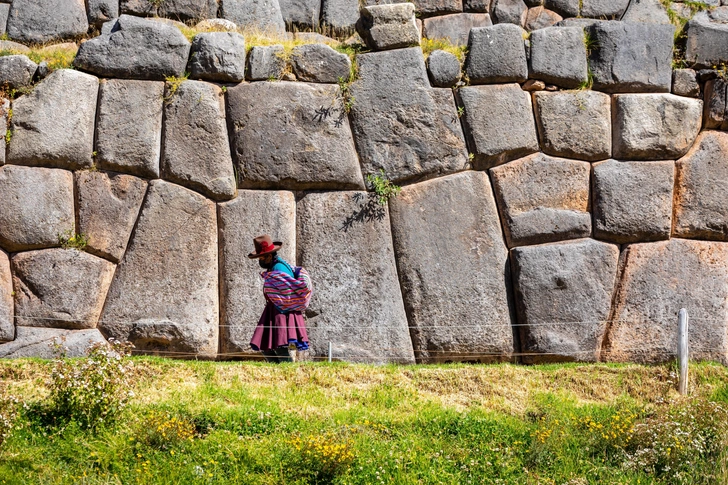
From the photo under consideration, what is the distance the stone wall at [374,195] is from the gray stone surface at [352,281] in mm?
20

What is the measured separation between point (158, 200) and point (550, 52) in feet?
13.6

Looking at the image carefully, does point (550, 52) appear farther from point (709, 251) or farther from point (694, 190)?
point (709, 251)

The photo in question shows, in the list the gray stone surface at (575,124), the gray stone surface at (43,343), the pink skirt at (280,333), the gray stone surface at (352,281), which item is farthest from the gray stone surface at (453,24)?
the gray stone surface at (43,343)

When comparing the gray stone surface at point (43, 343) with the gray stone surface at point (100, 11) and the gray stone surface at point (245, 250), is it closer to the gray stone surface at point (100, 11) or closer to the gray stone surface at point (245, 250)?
the gray stone surface at point (245, 250)

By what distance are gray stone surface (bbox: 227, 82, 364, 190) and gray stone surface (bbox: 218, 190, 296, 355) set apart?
0.64 ft

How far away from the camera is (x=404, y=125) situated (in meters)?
Result: 8.46

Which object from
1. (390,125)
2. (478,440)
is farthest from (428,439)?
(390,125)

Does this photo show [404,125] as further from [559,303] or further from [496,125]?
[559,303]

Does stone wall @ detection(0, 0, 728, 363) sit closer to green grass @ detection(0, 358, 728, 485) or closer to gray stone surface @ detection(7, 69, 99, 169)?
gray stone surface @ detection(7, 69, 99, 169)

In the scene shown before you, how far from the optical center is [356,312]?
26.8ft

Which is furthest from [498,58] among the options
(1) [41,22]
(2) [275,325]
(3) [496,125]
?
(1) [41,22]

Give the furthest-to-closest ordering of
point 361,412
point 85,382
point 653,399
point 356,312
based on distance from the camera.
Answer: point 356,312 < point 653,399 < point 361,412 < point 85,382

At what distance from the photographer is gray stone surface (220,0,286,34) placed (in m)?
9.91

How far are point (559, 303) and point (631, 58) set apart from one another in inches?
102
